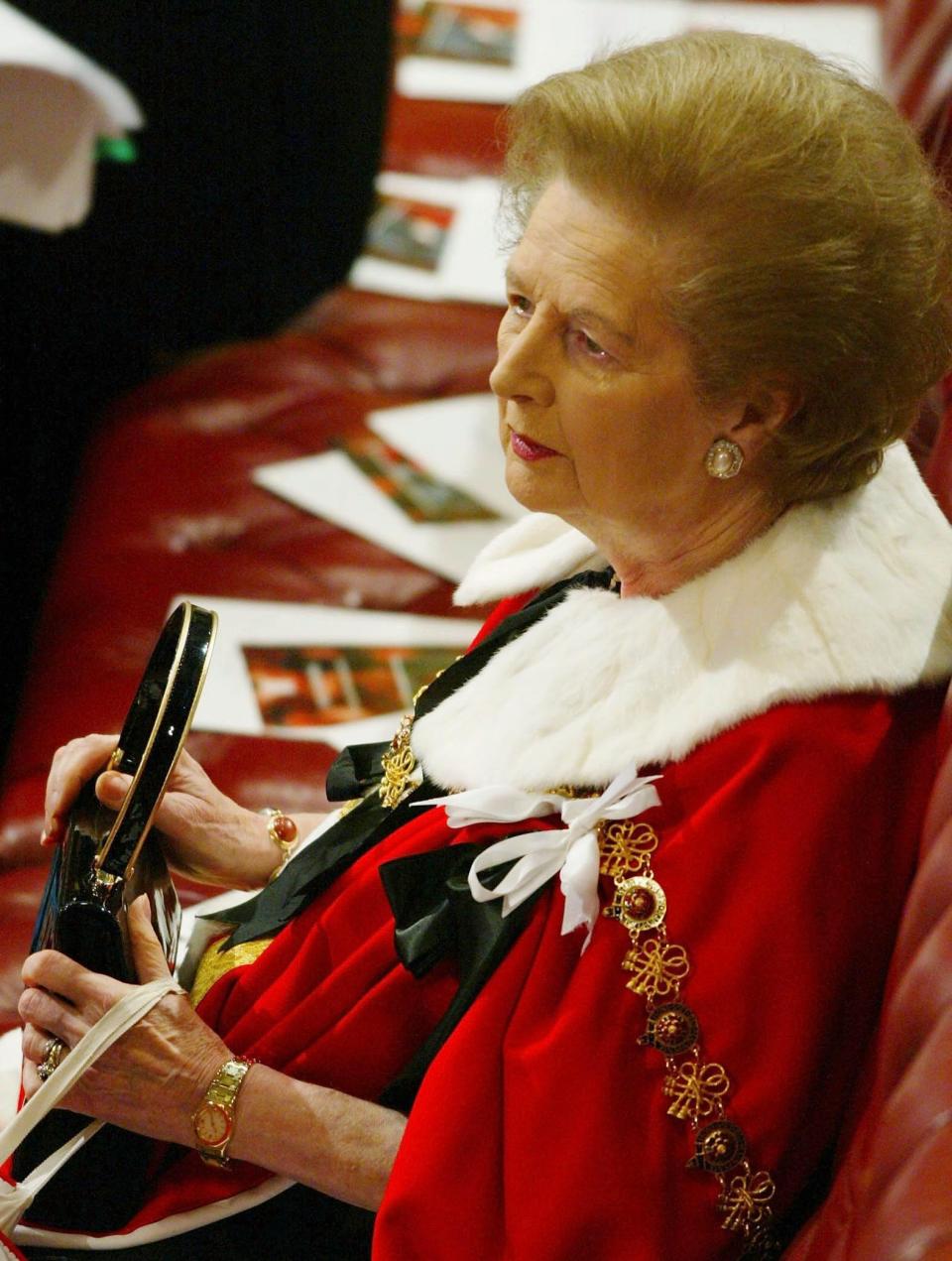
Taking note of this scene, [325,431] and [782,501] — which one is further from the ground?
[782,501]

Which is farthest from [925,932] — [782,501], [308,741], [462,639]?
[462,639]

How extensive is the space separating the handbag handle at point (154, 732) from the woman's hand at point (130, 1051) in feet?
0.28

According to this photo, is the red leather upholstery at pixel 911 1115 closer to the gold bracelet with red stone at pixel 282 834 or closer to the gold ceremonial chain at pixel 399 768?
the gold ceremonial chain at pixel 399 768

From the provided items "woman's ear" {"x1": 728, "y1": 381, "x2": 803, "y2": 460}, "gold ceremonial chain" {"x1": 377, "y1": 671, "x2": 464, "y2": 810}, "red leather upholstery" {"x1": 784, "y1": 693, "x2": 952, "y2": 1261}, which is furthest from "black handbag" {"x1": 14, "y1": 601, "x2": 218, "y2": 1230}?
"red leather upholstery" {"x1": 784, "y1": 693, "x2": 952, "y2": 1261}

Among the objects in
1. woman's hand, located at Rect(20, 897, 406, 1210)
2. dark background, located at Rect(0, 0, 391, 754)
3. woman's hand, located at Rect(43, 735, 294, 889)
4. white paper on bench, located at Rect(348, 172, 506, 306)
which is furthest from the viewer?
white paper on bench, located at Rect(348, 172, 506, 306)

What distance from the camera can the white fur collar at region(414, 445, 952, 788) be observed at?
1.08 m

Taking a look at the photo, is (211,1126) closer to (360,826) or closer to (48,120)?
(360,826)

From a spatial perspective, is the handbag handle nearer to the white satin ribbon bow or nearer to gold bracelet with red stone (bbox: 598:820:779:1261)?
the white satin ribbon bow

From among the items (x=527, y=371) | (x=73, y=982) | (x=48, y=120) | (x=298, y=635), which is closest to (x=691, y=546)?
(x=527, y=371)

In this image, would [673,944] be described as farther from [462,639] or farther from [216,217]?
[216,217]

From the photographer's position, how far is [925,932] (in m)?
0.98

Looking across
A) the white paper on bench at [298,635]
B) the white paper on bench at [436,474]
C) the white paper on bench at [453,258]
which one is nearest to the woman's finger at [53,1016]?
the white paper on bench at [298,635]

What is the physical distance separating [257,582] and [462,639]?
30 centimetres

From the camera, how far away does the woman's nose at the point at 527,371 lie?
1155mm
